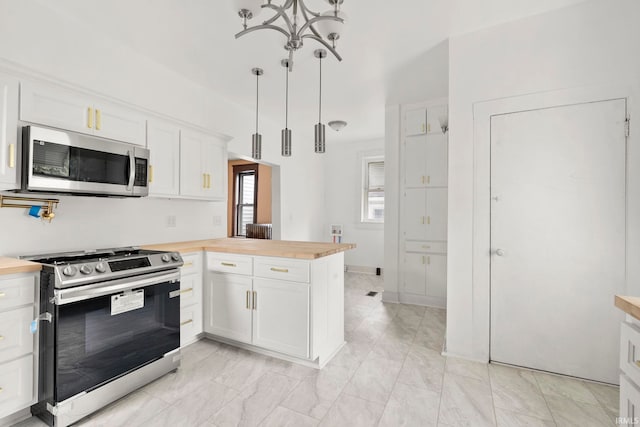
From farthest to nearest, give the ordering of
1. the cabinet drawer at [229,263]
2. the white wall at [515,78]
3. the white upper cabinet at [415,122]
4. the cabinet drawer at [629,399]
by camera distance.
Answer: the white upper cabinet at [415,122], the cabinet drawer at [229,263], the white wall at [515,78], the cabinet drawer at [629,399]

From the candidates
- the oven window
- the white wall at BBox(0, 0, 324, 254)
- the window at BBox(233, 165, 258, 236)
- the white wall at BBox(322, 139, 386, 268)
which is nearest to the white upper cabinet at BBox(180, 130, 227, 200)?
the white wall at BBox(0, 0, 324, 254)

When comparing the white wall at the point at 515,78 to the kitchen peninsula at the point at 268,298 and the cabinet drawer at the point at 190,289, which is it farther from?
the cabinet drawer at the point at 190,289

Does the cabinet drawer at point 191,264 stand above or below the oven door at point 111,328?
above

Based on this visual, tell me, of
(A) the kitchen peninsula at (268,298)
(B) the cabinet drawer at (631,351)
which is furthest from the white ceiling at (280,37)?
(B) the cabinet drawer at (631,351)

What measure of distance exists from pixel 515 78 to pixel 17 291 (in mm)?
3586

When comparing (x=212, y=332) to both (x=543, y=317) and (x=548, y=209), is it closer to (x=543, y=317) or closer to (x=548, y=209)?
(x=543, y=317)

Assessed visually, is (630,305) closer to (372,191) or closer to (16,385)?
(16,385)

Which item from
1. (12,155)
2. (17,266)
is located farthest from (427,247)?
(12,155)

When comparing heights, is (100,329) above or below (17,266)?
below

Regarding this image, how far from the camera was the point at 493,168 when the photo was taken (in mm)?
2443

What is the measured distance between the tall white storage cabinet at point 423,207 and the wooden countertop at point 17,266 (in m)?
3.77

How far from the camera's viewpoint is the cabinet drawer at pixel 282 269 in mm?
2311

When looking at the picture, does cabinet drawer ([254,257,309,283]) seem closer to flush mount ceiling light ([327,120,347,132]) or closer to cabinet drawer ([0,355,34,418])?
cabinet drawer ([0,355,34,418])

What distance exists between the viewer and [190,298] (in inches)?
105
